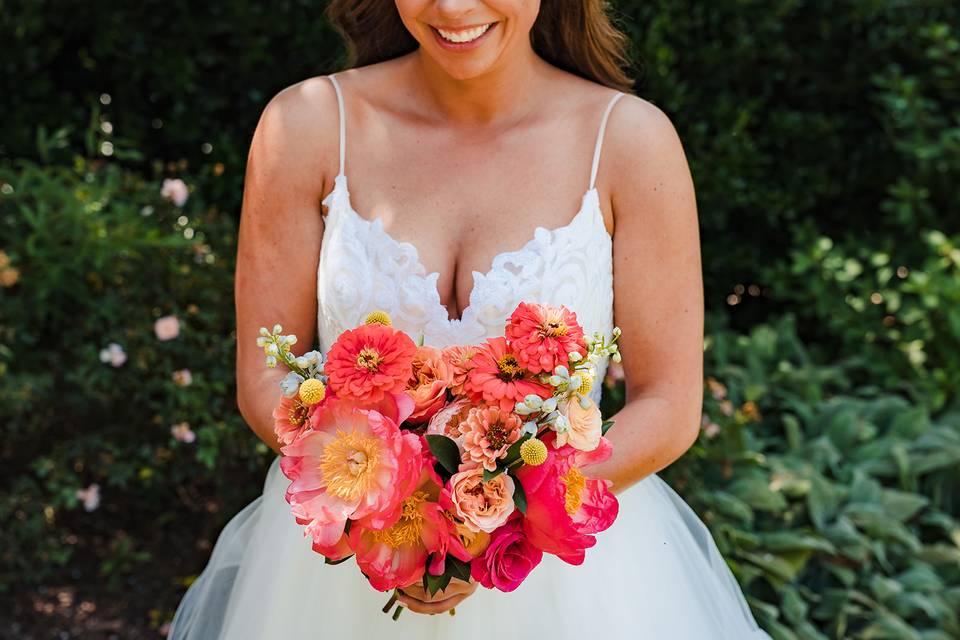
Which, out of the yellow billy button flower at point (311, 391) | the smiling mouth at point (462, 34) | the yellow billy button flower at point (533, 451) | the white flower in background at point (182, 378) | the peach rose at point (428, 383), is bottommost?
the white flower in background at point (182, 378)

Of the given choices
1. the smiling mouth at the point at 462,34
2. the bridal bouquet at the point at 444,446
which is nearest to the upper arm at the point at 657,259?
the smiling mouth at the point at 462,34

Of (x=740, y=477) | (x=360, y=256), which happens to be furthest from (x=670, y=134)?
(x=740, y=477)

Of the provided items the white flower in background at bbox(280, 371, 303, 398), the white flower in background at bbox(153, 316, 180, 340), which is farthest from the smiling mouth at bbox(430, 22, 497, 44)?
the white flower in background at bbox(153, 316, 180, 340)

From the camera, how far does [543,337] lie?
4.99 ft

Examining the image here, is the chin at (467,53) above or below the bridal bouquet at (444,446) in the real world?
above

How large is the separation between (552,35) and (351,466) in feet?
4.22

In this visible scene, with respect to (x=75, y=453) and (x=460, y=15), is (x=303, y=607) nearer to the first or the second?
(x=460, y=15)

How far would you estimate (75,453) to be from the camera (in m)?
3.27

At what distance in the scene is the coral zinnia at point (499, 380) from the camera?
4.90 feet

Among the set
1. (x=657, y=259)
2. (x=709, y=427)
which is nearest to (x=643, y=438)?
(x=657, y=259)

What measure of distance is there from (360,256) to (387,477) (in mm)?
780

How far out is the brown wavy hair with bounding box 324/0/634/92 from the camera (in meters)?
2.40

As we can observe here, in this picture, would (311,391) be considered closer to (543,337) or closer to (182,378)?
(543,337)

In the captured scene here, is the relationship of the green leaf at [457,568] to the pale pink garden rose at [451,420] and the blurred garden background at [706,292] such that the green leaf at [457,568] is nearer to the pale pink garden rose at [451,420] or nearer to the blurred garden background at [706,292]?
the pale pink garden rose at [451,420]
